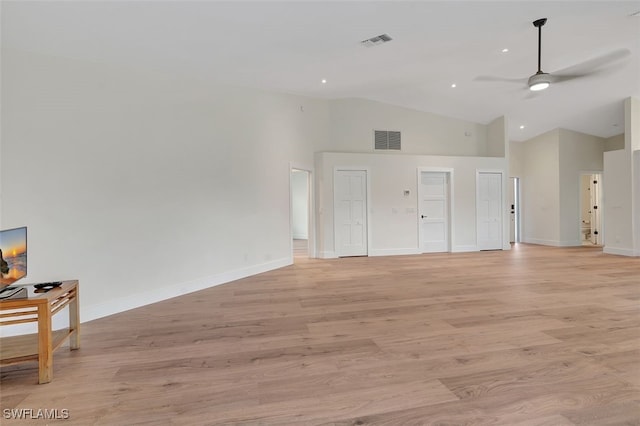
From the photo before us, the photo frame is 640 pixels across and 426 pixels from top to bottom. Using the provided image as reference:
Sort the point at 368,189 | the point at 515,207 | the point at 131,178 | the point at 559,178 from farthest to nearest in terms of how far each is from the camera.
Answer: the point at 515,207 → the point at 559,178 → the point at 368,189 → the point at 131,178

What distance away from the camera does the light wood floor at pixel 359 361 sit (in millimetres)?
1801

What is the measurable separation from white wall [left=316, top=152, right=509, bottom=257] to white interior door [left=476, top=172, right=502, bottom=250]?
0.22 m

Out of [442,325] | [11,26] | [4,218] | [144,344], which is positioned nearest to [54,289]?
[144,344]

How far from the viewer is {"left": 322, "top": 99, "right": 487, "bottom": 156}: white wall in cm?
749

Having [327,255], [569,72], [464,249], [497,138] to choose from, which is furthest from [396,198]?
[569,72]

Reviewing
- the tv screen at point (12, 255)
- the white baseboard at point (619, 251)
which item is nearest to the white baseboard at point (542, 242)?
the white baseboard at point (619, 251)

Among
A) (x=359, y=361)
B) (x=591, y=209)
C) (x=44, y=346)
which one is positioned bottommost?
(x=359, y=361)

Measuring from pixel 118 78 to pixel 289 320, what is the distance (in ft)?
11.3

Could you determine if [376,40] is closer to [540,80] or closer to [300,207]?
[540,80]

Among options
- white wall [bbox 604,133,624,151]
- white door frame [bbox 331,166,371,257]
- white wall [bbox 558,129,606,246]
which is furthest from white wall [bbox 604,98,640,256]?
white door frame [bbox 331,166,371,257]

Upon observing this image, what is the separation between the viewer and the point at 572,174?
8867mm

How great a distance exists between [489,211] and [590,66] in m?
3.66

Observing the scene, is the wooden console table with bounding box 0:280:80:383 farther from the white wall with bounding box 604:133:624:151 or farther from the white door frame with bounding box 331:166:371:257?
the white wall with bounding box 604:133:624:151

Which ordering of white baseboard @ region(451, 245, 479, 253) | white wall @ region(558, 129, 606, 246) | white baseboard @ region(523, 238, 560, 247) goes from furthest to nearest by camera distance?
white baseboard @ region(523, 238, 560, 247) → white wall @ region(558, 129, 606, 246) → white baseboard @ region(451, 245, 479, 253)
